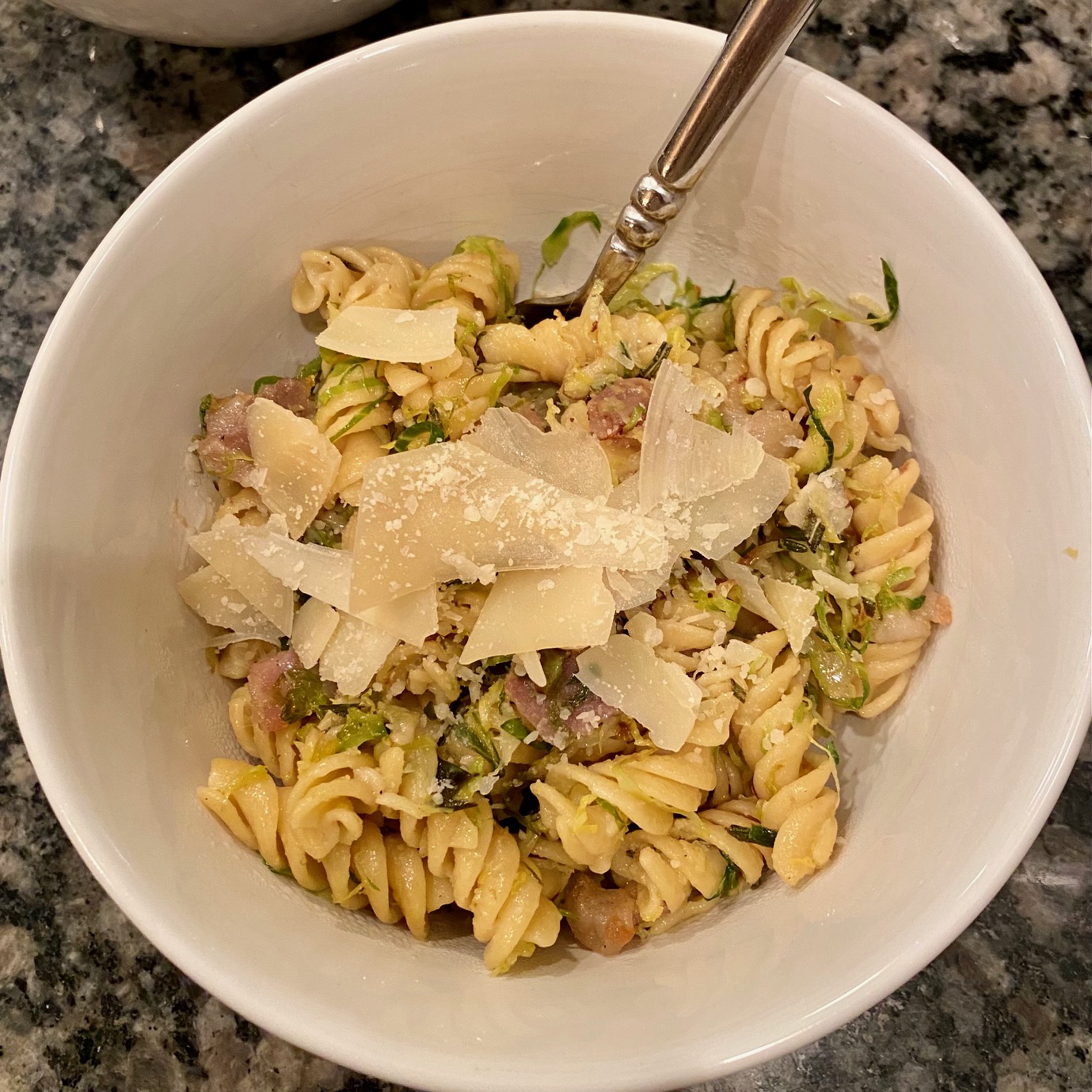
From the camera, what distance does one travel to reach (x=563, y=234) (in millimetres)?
2170

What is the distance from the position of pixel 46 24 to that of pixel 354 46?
83 centimetres

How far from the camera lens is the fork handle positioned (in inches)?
63.6

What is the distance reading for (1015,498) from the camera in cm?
173

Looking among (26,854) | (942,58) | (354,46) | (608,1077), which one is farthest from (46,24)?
(608,1077)

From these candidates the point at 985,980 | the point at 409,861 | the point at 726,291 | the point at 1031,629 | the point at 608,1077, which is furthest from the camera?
the point at 726,291

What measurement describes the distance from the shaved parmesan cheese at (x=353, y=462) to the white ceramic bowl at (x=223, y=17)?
87cm

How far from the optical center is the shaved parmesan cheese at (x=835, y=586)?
184 cm

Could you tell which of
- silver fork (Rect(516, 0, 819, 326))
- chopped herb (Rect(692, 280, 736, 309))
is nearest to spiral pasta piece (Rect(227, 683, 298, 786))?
silver fork (Rect(516, 0, 819, 326))

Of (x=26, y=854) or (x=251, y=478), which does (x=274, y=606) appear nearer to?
(x=251, y=478)

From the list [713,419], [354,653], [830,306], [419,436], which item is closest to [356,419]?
[419,436]

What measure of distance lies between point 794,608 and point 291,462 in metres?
1.05

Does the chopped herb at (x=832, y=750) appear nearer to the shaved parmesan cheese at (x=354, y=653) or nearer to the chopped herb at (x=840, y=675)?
the chopped herb at (x=840, y=675)

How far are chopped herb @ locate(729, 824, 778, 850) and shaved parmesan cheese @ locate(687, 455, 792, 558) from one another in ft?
1.78

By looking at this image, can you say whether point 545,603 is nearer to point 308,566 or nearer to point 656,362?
point 308,566
